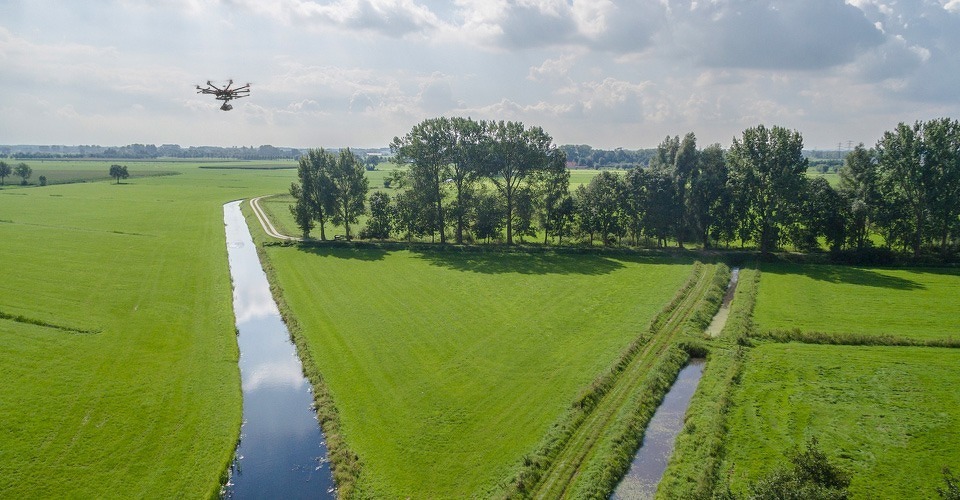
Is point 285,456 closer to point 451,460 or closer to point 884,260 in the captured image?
point 451,460

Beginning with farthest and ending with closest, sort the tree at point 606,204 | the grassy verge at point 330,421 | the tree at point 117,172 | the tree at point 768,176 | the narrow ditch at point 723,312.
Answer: the tree at point 117,172, the tree at point 606,204, the tree at point 768,176, the narrow ditch at point 723,312, the grassy verge at point 330,421

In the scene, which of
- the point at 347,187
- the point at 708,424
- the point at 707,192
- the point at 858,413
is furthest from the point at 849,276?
the point at 347,187

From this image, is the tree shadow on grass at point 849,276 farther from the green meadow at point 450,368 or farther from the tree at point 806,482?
the tree at point 806,482

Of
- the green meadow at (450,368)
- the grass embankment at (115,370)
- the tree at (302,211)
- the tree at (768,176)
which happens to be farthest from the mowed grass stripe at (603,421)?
the tree at (302,211)

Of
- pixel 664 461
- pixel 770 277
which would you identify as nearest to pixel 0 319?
pixel 664 461

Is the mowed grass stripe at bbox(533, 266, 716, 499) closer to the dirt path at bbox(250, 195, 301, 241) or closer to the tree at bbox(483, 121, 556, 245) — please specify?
the tree at bbox(483, 121, 556, 245)

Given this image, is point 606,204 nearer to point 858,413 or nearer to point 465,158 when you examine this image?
point 465,158
